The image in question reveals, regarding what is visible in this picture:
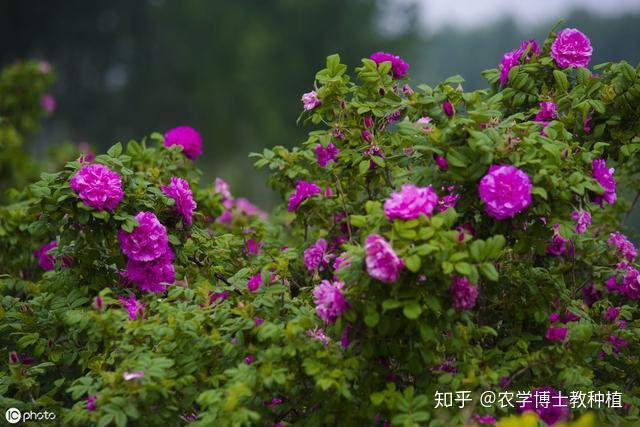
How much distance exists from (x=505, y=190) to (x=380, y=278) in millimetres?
453

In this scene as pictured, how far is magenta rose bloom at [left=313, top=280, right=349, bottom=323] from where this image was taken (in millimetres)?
1903

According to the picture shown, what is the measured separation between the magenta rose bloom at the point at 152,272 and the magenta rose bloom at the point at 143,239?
0.06 meters

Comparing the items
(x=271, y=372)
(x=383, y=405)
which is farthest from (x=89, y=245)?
(x=383, y=405)

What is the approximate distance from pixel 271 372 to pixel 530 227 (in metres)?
0.90

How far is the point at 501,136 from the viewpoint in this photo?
2064 mm

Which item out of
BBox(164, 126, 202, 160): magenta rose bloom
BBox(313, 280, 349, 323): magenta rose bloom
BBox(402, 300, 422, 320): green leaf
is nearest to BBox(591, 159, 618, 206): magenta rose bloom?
BBox(402, 300, 422, 320): green leaf

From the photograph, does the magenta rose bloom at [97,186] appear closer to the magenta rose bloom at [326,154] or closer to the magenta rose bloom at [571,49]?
the magenta rose bloom at [326,154]

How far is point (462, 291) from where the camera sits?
6.11ft

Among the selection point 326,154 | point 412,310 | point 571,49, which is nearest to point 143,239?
point 326,154

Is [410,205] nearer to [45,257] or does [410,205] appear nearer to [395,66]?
[395,66]

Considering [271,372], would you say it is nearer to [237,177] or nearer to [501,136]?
[501,136]

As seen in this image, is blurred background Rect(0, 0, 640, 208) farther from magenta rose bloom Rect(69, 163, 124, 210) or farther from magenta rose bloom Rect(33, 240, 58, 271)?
magenta rose bloom Rect(69, 163, 124, 210)

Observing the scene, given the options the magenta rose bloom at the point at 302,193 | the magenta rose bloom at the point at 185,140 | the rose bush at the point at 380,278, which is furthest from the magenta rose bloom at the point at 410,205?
the magenta rose bloom at the point at 185,140

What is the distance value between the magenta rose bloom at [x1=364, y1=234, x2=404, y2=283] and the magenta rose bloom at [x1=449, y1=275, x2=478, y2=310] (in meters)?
0.19
